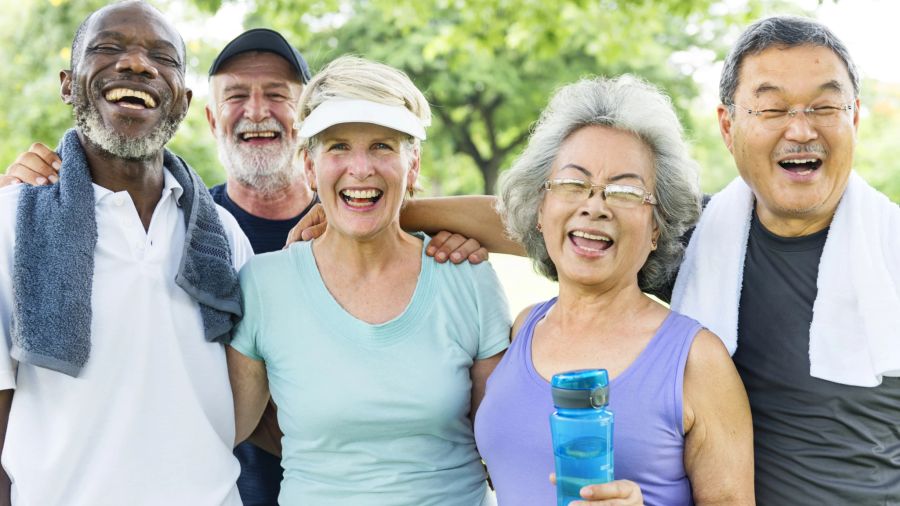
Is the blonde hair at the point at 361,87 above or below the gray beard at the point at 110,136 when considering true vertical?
above

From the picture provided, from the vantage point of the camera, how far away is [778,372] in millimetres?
2324

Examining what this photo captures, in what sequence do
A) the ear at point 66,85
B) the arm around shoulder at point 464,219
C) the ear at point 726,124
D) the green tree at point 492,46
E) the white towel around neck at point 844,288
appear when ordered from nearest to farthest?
the white towel around neck at point 844,288 → the ear at point 726,124 → the ear at point 66,85 → the arm around shoulder at point 464,219 → the green tree at point 492,46

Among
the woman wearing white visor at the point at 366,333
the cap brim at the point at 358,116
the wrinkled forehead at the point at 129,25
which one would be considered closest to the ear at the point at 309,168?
the woman wearing white visor at the point at 366,333

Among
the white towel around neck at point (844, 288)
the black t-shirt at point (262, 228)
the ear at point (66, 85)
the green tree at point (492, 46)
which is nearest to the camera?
the white towel around neck at point (844, 288)

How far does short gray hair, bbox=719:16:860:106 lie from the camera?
2.32 meters

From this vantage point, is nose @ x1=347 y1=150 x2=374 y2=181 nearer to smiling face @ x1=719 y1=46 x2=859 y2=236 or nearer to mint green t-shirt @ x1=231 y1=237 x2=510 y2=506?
mint green t-shirt @ x1=231 y1=237 x2=510 y2=506

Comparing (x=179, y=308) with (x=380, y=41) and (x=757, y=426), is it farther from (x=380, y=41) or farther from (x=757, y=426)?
(x=380, y=41)

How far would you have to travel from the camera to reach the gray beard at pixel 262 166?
362 centimetres

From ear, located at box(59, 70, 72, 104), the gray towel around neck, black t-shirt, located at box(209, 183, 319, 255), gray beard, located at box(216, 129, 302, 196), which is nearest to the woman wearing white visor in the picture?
the gray towel around neck

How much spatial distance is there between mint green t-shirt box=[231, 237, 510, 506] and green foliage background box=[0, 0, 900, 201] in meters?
4.92

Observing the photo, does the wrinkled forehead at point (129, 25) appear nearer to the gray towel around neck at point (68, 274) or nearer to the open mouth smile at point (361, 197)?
the gray towel around neck at point (68, 274)

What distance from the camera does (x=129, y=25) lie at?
2.55 meters

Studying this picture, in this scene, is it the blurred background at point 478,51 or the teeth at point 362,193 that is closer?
the teeth at point 362,193

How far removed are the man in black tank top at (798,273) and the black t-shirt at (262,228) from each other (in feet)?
6.35
